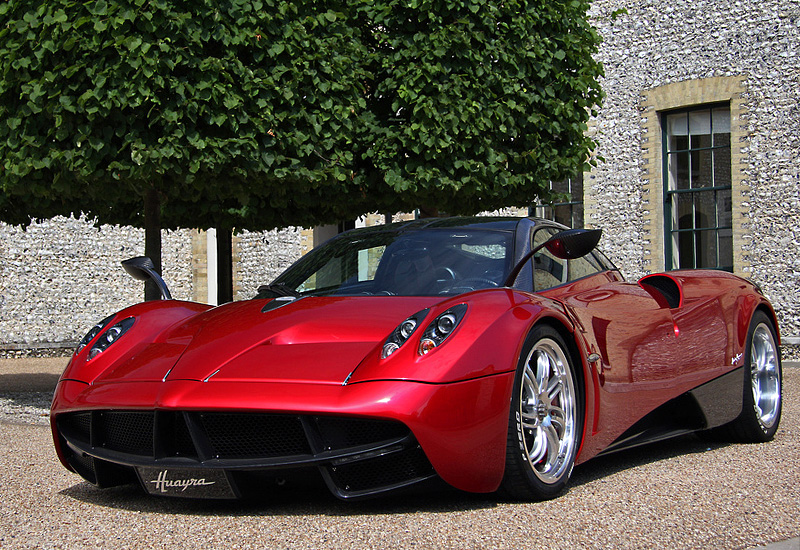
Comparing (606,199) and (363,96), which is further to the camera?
(606,199)

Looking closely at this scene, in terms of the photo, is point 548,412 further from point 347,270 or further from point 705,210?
point 705,210

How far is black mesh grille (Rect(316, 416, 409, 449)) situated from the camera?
346 centimetres

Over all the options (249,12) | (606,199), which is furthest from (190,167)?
(606,199)

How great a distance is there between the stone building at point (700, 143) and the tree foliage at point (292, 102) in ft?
12.1

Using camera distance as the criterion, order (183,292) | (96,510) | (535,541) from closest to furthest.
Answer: (535,541) < (96,510) < (183,292)

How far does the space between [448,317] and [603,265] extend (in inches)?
68.7

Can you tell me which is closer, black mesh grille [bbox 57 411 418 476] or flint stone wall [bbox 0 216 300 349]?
black mesh grille [bbox 57 411 418 476]

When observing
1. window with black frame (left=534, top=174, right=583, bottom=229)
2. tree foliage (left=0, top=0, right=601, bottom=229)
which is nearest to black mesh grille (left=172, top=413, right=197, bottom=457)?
tree foliage (left=0, top=0, right=601, bottom=229)

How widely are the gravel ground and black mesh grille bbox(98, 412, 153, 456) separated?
0.82 ft

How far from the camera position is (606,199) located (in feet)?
49.1

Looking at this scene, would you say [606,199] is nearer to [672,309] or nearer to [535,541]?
[672,309]

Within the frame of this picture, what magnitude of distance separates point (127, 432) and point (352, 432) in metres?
0.97

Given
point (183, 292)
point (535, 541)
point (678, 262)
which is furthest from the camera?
point (183, 292)

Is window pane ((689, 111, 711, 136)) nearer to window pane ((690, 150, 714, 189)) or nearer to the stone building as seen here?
the stone building
